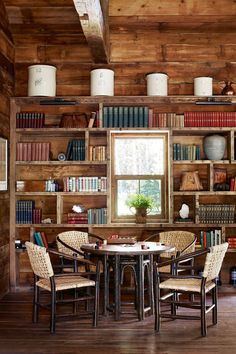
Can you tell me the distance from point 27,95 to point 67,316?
3290 millimetres

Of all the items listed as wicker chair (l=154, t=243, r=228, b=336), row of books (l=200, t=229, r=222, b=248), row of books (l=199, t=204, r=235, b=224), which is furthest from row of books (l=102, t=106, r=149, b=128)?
wicker chair (l=154, t=243, r=228, b=336)

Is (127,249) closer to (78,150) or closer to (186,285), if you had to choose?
(186,285)

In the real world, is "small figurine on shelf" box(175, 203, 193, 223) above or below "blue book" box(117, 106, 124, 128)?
below

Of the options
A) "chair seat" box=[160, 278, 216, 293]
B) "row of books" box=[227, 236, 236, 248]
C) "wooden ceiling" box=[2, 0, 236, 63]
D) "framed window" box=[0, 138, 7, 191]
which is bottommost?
"chair seat" box=[160, 278, 216, 293]

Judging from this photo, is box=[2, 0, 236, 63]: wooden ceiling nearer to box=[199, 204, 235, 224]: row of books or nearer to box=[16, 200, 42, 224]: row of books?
box=[16, 200, 42, 224]: row of books

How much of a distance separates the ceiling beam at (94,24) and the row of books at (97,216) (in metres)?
2.04

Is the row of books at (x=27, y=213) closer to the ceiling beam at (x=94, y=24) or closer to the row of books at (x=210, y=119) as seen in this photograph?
the ceiling beam at (x=94, y=24)

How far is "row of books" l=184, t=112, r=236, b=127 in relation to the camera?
6793mm

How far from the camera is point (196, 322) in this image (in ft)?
16.6

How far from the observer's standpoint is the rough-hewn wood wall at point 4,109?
636 centimetres

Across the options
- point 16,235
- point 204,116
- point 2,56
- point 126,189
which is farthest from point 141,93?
point 16,235

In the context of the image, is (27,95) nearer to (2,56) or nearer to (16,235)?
(2,56)

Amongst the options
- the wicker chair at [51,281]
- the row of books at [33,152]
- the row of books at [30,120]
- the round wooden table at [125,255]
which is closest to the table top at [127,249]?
the round wooden table at [125,255]

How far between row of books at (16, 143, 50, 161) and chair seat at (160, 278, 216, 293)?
2.69m
